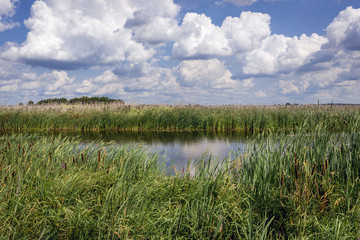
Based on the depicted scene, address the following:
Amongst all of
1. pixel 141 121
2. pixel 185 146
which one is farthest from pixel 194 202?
pixel 141 121

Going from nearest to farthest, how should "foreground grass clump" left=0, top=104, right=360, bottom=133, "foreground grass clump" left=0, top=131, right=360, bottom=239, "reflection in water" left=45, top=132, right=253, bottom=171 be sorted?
"foreground grass clump" left=0, top=131, right=360, bottom=239
"reflection in water" left=45, top=132, right=253, bottom=171
"foreground grass clump" left=0, top=104, right=360, bottom=133

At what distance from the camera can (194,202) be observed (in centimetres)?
378

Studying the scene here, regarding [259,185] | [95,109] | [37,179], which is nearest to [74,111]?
[95,109]

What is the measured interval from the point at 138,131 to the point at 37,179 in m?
16.3

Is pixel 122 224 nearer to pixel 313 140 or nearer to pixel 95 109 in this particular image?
pixel 313 140

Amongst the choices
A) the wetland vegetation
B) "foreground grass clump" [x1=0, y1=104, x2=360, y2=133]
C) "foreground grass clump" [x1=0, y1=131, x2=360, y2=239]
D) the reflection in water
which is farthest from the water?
"foreground grass clump" [x1=0, y1=104, x2=360, y2=133]

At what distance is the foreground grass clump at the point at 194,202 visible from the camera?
302 centimetres

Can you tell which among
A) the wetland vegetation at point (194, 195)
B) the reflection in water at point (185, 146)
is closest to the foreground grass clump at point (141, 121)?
the reflection in water at point (185, 146)

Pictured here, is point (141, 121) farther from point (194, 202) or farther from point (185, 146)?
point (194, 202)

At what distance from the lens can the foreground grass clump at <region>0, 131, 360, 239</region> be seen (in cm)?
302

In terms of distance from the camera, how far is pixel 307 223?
3484 mm

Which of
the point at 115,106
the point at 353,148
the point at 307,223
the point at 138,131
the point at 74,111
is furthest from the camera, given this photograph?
the point at 115,106

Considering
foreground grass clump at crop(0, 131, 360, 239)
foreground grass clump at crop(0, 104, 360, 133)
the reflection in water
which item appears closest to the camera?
foreground grass clump at crop(0, 131, 360, 239)

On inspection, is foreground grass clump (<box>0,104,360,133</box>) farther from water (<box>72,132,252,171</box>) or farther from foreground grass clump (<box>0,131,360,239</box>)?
foreground grass clump (<box>0,131,360,239</box>)
